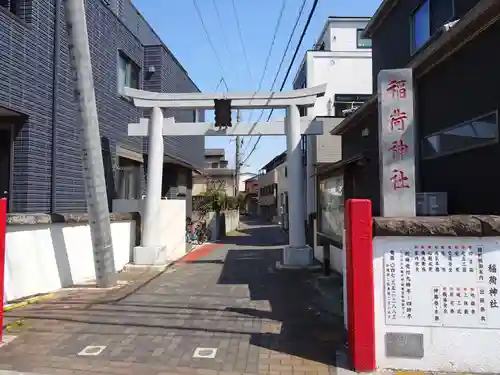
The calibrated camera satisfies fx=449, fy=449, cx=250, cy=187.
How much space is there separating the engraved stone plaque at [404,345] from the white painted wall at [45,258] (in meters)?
6.17

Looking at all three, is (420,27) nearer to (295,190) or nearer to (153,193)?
(295,190)

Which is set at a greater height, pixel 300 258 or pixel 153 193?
pixel 153 193

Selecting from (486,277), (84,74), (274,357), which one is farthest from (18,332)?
(486,277)

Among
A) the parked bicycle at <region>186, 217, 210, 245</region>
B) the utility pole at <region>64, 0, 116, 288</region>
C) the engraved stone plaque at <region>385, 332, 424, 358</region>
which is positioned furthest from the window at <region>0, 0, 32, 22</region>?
the parked bicycle at <region>186, 217, 210, 245</region>

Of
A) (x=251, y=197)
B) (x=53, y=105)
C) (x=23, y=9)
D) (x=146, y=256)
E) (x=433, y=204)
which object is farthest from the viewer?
(x=251, y=197)

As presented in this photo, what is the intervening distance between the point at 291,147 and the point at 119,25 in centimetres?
742

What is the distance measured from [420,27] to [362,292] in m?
7.61

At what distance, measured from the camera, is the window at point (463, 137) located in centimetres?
650

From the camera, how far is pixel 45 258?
863cm

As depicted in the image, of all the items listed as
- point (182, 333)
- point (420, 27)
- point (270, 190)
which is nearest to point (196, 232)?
point (420, 27)

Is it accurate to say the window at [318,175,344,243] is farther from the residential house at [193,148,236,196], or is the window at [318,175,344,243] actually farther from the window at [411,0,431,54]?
the residential house at [193,148,236,196]

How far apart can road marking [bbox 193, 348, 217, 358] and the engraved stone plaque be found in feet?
6.61

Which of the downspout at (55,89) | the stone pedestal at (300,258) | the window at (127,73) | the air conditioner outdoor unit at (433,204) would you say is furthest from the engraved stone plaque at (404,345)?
the window at (127,73)

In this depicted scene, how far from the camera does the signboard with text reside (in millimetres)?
5387
